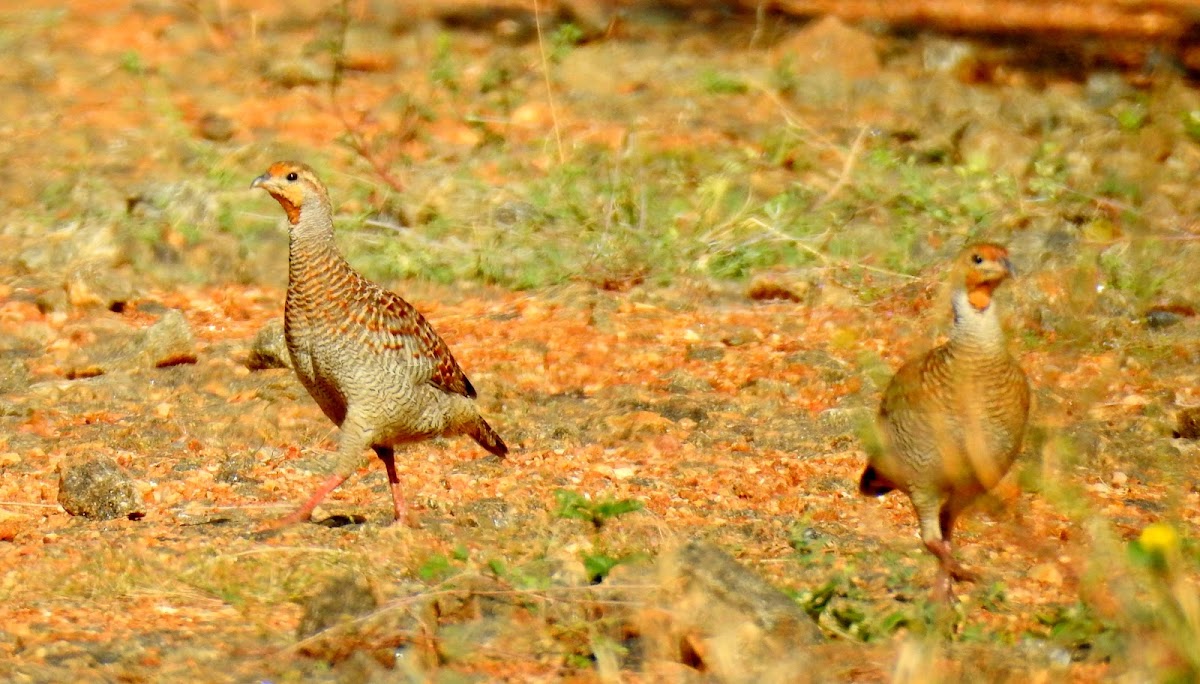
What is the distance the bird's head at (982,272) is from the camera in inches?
216

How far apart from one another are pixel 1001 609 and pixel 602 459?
222 cm

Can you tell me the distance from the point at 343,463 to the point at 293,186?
42.6 inches

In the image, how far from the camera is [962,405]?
5.41 m

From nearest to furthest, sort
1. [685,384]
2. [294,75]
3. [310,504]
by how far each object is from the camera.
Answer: [310,504]
[685,384]
[294,75]

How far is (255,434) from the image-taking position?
7.53 metres

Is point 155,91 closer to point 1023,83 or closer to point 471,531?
point 1023,83

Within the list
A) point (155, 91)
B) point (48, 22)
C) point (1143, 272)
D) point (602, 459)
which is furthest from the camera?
point (48, 22)

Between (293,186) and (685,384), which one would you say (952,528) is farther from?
(293,186)

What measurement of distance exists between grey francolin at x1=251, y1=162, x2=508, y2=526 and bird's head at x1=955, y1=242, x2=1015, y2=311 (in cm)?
213

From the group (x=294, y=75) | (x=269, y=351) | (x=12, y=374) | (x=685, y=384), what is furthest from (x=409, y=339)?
(x=294, y=75)

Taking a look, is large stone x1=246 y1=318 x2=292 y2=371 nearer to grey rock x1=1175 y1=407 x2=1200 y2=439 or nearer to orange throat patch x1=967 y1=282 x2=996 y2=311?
orange throat patch x1=967 y1=282 x2=996 y2=311

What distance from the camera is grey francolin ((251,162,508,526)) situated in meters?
6.29

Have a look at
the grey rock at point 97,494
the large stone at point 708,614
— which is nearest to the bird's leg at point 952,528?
the large stone at point 708,614

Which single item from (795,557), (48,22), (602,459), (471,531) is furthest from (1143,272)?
(48,22)
